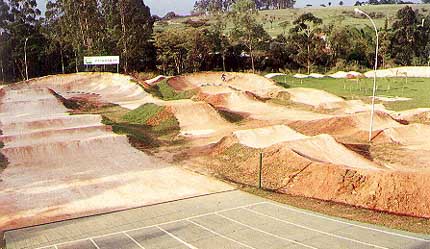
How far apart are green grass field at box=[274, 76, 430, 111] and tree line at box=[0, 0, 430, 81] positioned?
1141 cm

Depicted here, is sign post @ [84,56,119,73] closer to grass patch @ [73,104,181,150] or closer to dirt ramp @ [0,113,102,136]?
grass patch @ [73,104,181,150]

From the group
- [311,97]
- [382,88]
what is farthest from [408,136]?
[382,88]

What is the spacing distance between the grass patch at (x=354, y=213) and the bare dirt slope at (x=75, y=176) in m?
2.68

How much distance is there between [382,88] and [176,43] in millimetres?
32118

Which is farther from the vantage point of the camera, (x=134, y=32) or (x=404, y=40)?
(x=404, y=40)

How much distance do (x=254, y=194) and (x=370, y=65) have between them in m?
66.4

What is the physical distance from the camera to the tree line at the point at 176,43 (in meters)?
69.0

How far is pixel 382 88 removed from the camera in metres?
51.4

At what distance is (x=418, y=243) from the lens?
1176 cm

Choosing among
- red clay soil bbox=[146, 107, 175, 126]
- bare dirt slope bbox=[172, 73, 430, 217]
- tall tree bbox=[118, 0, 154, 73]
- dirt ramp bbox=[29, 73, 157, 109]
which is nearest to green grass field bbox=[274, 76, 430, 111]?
bare dirt slope bbox=[172, 73, 430, 217]

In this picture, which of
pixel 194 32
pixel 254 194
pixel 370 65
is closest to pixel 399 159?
pixel 254 194

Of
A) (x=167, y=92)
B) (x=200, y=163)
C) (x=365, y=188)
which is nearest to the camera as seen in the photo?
(x=365, y=188)

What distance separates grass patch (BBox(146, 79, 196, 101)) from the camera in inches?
1831

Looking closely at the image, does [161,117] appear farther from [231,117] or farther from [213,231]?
[213,231]
